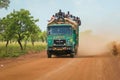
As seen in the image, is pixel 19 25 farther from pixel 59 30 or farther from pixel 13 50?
pixel 59 30

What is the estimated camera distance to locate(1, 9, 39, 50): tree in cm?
6352

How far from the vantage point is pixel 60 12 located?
38.2 metres

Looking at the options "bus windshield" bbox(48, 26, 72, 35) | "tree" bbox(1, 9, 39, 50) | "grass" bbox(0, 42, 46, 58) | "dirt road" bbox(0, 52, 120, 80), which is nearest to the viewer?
"dirt road" bbox(0, 52, 120, 80)

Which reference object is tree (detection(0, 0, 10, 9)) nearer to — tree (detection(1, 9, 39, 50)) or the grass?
the grass

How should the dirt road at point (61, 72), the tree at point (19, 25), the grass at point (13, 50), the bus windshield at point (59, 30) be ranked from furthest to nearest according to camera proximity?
the tree at point (19, 25) < the grass at point (13, 50) < the bus windshield at point (59, 30) < the dirt road at point (61, 72)

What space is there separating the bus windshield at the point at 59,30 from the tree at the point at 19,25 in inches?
1073

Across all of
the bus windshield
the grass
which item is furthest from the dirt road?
the grass

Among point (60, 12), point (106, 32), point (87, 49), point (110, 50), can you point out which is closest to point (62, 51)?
point (60, 12)

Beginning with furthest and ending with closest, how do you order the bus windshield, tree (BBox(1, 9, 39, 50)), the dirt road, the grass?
tree (BBox(1, 9, 39, 50))
the grass
the bus windshield
the dirt road

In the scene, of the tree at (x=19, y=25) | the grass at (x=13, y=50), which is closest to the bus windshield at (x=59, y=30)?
the grass at (x=13, y=50)

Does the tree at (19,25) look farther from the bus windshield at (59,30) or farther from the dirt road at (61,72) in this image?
the dirt road at (61,72)

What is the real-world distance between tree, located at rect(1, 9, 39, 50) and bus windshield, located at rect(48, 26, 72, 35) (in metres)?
27.3

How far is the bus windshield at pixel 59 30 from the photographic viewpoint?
36153 mm

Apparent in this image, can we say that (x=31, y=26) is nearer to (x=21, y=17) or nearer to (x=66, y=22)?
(x=21, y=17)
